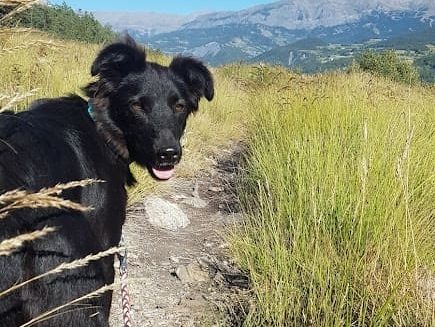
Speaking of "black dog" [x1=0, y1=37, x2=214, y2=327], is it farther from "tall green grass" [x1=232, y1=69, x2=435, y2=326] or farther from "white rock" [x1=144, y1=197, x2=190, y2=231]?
"white rock" [x1=144, y1=197, x2=190, y2=231]

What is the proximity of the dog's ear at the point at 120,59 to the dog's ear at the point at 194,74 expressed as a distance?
30 centimetres

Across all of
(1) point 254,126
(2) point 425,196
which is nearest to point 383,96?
(1) point 254,126

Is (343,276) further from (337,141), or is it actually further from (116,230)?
(337,141)

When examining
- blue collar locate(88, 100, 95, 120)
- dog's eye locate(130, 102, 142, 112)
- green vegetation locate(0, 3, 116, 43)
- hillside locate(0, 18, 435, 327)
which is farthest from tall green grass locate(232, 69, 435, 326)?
green vegetation locate(0, 3, 116, 43)

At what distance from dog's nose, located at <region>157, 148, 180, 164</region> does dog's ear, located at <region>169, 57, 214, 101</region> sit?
68cm

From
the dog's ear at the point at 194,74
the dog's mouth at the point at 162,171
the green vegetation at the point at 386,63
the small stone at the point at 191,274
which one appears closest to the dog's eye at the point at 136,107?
the dog's mouth at the point at 162,171

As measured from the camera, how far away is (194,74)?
3.46m

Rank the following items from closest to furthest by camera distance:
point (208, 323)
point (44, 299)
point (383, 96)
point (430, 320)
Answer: point (44, 299)
point (430, 320)
point (208, 323)
point (383, 96)

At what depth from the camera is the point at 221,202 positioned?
16.9 feet

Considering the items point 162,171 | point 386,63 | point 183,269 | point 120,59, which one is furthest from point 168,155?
point 386,63

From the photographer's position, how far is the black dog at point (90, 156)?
5.24 ft

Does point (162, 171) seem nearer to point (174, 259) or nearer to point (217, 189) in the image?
point (174, 259)

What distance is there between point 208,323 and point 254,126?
13.4ft

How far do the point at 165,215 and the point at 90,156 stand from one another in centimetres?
211
